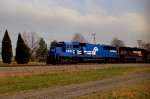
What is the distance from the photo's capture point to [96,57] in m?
58.3

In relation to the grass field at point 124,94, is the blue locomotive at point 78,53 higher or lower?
higher

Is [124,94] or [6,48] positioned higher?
[6,48]

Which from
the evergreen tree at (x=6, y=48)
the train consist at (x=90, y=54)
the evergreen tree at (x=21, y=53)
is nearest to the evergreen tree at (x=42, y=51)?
the evergreen tree at (x=21, y=53)

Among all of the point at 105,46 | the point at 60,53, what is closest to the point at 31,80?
the point at 60,53

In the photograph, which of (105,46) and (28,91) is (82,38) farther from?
→ (28,91)

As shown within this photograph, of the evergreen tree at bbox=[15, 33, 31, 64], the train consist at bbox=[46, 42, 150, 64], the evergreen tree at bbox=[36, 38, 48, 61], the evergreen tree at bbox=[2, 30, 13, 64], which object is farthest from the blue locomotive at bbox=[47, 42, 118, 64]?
the evergreen tree at bbox=[36, 38, 48, 61]

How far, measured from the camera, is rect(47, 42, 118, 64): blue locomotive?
4972 cm

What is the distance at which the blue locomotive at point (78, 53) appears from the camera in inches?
1957

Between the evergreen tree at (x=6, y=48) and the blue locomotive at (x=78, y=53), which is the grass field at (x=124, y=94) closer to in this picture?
the blue locomotive at (x=78, y=53)

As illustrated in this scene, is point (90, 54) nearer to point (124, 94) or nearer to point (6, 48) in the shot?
point (6, 48)

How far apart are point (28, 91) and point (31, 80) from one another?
5.56 meters

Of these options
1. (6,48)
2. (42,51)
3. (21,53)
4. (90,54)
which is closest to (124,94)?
(90,54)

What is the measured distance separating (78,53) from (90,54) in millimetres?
4149

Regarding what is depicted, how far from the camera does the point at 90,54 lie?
56.6m
